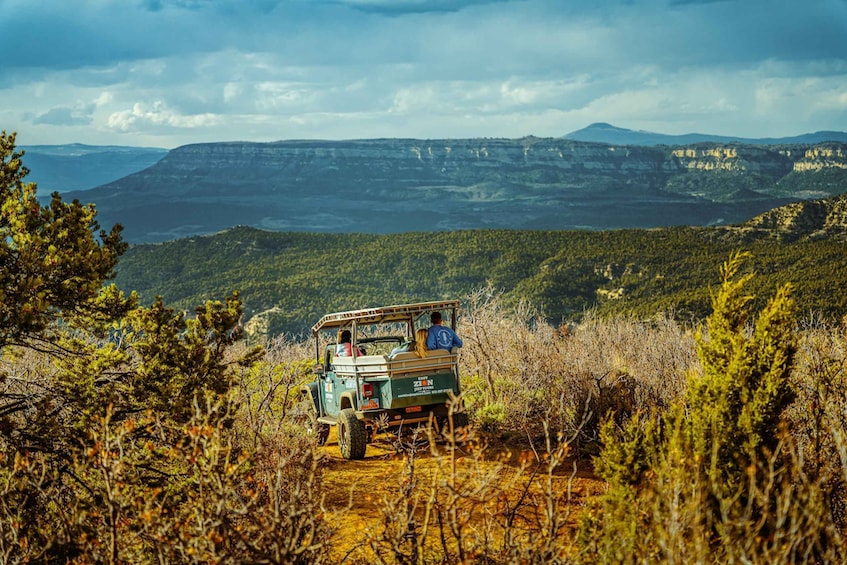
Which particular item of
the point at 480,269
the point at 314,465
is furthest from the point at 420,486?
the point at 480,269

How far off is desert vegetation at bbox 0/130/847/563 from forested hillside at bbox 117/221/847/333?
1175 inches

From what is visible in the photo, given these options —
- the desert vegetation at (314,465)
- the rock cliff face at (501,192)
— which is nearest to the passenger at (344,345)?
the desert vegetation at (314,465)

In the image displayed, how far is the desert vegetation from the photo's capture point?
6215 millimetres

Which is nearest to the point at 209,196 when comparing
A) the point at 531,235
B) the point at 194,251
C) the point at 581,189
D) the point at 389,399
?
the point at 581,189

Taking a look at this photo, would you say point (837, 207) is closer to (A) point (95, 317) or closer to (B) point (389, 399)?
(B) point (389, 399)

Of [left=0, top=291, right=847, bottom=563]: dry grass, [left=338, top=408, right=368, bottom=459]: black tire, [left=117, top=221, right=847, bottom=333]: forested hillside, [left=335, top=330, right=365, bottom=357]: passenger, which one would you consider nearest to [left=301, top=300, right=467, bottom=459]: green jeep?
[left=338, top=408, right=368, bottom=459]: black tire

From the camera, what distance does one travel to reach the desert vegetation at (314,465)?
6.21 m

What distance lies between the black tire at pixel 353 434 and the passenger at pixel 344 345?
90 centimetres

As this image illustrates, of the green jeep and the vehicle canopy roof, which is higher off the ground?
the vehicle canopy roof

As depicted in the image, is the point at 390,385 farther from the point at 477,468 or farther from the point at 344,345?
the point at 477,468

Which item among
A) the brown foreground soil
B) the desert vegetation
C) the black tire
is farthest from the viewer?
the black tire

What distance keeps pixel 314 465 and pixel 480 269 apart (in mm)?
60630

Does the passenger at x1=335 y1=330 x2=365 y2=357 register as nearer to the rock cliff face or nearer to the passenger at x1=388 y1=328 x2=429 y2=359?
the passenger at x1=388 y1=328 x2=429 y2=359

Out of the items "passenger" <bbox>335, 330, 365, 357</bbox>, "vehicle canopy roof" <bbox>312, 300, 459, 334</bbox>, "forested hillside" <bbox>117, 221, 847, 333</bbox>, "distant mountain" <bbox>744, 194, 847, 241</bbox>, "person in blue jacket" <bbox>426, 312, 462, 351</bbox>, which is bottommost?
"forested hillside" <bbox>117, 221, 847, 333</bbox>
